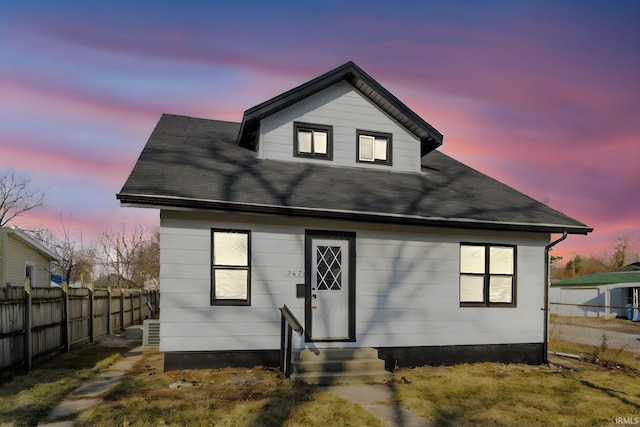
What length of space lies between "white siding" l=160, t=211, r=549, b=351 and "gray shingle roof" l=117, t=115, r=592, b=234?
1.33 ft

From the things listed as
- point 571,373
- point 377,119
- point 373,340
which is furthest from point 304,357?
point 377,119

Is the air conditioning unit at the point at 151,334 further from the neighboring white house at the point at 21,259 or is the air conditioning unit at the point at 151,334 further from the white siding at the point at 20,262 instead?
the white siding at the point at 20,262

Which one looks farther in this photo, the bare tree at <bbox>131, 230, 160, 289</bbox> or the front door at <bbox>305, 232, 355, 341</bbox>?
the bare tree at <bbox>131, 230, 160, 289</bbox>

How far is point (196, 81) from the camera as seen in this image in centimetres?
1199

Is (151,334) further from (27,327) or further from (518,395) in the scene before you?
(518,395)

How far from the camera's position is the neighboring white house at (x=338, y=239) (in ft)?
27.0

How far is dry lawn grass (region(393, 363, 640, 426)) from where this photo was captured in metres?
6.12

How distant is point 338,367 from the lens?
8.09 metres

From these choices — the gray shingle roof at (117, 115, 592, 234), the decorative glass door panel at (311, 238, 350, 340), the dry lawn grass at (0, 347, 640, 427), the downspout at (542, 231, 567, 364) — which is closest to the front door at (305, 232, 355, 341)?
the decorative glass door panel at (311, 238, 350, 340)

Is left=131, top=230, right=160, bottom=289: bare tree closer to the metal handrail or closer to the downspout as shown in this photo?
the metal handrail

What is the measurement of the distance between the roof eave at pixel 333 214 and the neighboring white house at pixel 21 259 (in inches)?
570

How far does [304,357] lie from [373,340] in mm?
1648

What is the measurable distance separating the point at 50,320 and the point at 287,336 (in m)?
6.19

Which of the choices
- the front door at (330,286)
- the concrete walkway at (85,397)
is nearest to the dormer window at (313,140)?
the front door at (330,286)
